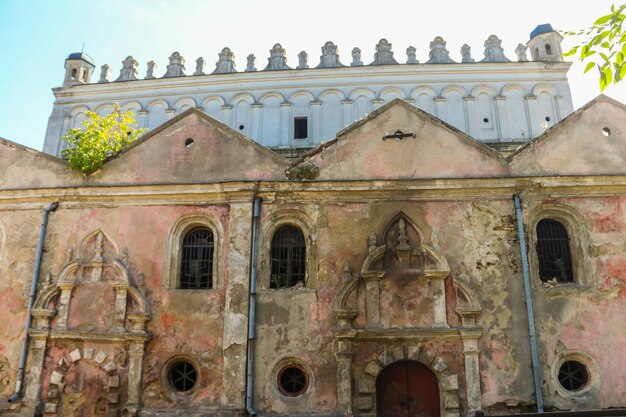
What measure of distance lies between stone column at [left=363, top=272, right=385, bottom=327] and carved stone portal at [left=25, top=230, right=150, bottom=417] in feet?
16.5

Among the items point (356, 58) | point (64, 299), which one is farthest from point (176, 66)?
point (64, 299)

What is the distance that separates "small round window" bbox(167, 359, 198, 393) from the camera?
11828mm

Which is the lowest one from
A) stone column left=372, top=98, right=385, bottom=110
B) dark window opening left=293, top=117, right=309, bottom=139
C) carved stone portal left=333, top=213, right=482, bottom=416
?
carved stone portal left=333, top=213, right=482, bottom=416

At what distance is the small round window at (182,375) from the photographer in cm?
1183

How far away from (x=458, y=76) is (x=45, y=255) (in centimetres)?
2010

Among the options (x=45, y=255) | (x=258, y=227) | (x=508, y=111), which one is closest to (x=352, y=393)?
(x=258, y=227)

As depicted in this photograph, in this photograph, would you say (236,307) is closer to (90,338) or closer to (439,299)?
(90,338)

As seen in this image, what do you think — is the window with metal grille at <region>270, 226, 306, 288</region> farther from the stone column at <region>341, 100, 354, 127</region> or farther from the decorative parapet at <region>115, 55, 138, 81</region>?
the decorative parapet at <region>115, 55, 138, 81</region>

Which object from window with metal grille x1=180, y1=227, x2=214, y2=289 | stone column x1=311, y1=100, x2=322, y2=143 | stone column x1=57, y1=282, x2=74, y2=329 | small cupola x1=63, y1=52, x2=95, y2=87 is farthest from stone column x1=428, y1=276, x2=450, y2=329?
small cupola x1=63, y1=52, x2=95, y2=87

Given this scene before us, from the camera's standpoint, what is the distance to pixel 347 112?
82.7 ft

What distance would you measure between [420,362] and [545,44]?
21.3 m

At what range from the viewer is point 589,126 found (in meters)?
12.8

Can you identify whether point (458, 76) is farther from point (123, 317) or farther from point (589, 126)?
point (123, 317)

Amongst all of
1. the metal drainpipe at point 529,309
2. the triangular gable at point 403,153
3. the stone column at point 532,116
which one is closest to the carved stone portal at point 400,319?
the metal drainpipe at point 529,309
